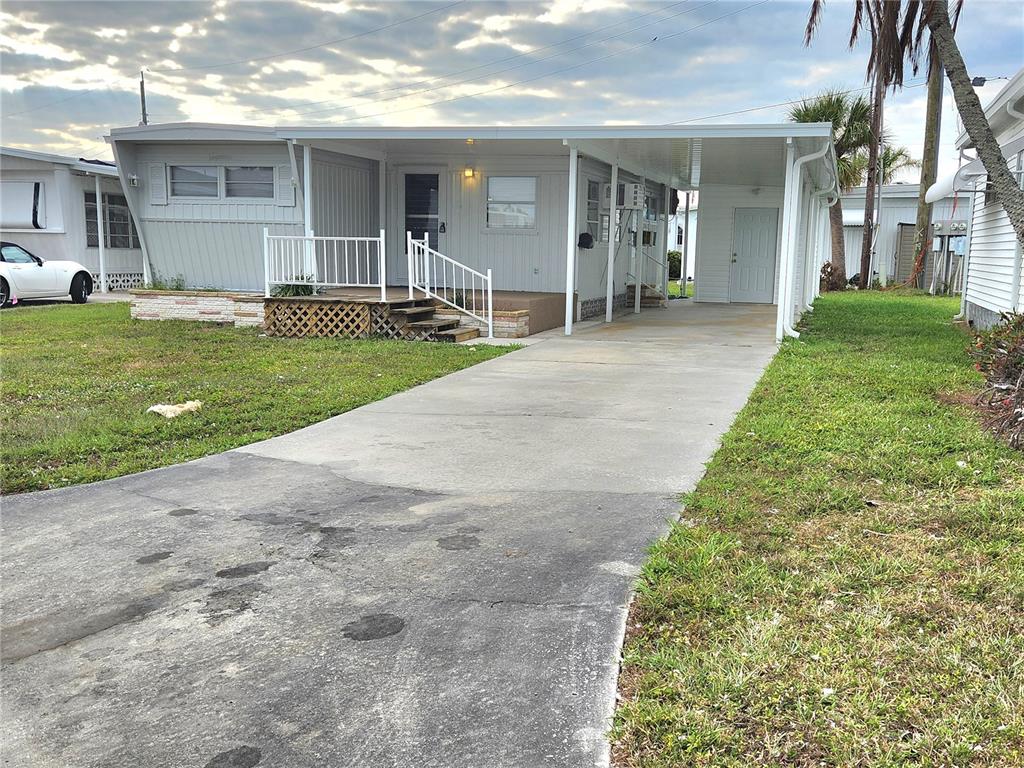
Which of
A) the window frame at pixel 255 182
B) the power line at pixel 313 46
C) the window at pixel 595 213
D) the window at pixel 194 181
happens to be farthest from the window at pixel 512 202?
the power line at pixel 313 46

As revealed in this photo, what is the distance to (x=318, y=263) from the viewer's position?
47.1 ft

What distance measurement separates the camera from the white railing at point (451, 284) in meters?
12.1

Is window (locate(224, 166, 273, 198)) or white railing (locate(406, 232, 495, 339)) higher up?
window (locate(224, 166, 273, 198))

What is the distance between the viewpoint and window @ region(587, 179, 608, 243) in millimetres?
15377

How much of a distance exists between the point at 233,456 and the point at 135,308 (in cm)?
964

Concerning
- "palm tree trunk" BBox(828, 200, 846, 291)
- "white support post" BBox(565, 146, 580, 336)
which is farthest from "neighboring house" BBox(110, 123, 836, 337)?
"palm tree trunk" BBox(828, 200, 846, 291)

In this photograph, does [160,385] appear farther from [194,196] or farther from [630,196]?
[630,196]

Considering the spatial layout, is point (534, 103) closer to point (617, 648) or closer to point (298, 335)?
point (298, 335)

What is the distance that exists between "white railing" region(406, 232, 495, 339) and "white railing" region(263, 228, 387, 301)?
0.53 metres

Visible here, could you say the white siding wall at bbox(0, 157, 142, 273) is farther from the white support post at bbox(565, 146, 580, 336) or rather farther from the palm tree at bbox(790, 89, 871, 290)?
the palm tree at bbox(790, 89, 871, 290)

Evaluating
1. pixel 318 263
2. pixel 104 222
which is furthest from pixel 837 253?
pixel 104 222

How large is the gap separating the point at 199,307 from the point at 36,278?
526 centimetres

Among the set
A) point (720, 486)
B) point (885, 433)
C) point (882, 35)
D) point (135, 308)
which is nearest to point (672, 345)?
point (882, 35)

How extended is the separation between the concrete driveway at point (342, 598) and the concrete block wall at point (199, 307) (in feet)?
25.0
